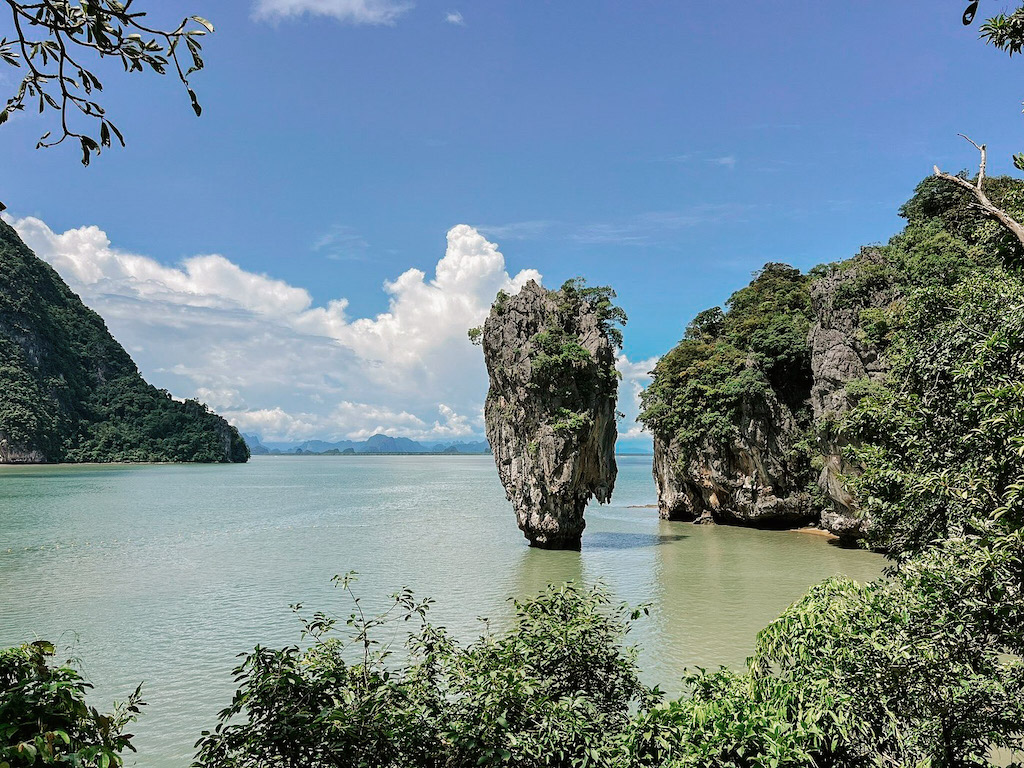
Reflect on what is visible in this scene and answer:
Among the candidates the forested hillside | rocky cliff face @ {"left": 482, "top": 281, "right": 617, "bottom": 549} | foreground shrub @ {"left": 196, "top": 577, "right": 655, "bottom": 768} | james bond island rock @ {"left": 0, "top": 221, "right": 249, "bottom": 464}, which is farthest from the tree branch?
james bond island rock @ {"left": 0, "top": 221, "right": 249, "bottom": 464}

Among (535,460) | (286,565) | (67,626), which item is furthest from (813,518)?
(67,626)

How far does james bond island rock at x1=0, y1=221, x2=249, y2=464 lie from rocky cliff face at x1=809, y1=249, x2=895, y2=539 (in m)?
101

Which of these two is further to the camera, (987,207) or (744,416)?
(744,416)

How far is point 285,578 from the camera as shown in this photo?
1709cm

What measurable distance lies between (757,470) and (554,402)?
35.8ft

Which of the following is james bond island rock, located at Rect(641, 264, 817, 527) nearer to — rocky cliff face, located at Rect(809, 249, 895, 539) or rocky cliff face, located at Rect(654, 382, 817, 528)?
rocky cliff face, located at Rect(654, 382, 817, 528)

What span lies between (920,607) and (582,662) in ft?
7.64

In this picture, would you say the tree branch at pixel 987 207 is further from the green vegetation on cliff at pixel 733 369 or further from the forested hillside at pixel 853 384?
the green vegetation on cliff at pixel 733 369

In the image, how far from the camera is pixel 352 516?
33.6 metres

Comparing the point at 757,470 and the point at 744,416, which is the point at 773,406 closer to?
the point at 744,416

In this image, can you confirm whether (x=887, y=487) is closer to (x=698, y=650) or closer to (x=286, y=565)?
(x=698, y=650)

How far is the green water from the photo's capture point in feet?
33.6

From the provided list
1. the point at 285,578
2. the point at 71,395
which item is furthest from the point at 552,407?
the point at 71,395

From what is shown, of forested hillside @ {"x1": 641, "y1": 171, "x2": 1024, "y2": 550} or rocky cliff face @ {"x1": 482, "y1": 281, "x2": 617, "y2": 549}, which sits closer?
forested hillside @ {"x1": 641, "y1": 171, "x2": 1024, "y2": 550}
